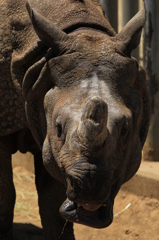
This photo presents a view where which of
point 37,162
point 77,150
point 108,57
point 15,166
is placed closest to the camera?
point 77,150

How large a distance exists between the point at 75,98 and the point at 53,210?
1586mm

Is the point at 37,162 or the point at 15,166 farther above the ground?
the point at 37,162

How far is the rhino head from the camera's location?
3873 mm

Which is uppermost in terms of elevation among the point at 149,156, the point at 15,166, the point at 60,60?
the point at 60,60

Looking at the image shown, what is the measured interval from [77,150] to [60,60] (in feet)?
2.58

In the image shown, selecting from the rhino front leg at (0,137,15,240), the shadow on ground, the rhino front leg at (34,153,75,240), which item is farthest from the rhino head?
the shadow on ground

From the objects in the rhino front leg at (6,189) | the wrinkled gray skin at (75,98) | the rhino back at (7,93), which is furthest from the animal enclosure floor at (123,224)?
the rhino back at (7,93)

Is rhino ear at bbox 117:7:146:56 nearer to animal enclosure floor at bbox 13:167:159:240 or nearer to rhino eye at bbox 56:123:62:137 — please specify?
rhino eye at bbox 56:123:62:137

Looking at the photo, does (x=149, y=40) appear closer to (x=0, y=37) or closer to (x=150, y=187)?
(x=150, y=187)

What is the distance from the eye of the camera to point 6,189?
5.33 meters

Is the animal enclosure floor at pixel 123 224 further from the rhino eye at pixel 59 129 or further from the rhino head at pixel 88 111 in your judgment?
the rhino eye at pixel 59 129

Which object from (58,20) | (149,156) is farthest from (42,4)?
(149,156)

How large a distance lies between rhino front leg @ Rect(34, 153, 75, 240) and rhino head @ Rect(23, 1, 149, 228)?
2.72ft

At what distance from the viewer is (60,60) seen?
174 inches
